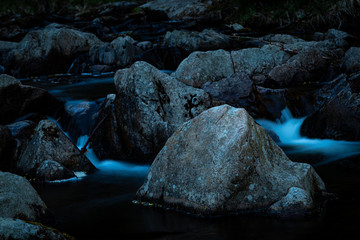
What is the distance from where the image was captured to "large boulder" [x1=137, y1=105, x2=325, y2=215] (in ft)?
18.4

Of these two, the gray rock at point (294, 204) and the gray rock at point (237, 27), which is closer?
the gray rock at point (294, 204)

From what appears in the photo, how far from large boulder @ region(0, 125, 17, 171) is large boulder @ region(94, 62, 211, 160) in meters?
2.46

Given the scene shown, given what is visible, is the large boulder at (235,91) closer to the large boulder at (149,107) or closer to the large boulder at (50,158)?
the large boulder at (149,107)

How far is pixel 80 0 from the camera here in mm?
43938

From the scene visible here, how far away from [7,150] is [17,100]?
2.88 m

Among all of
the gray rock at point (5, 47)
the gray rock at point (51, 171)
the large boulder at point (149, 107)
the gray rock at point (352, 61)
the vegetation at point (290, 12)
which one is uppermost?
the vegetation at point (290, 12)

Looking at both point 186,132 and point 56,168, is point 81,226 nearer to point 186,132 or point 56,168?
point 186,132

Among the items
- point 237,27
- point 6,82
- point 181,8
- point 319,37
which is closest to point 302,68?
point 319,37

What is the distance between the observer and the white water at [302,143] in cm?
897

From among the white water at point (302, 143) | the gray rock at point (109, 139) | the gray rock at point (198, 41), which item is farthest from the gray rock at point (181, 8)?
the gray rock at point (109, 139)

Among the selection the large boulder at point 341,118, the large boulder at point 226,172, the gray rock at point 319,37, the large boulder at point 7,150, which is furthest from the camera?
the gray rock at point 319,37

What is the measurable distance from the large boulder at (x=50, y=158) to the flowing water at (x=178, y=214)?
307 millimetres

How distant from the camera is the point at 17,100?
1186cm

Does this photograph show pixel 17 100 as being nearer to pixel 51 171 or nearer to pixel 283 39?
pixel 51 171
